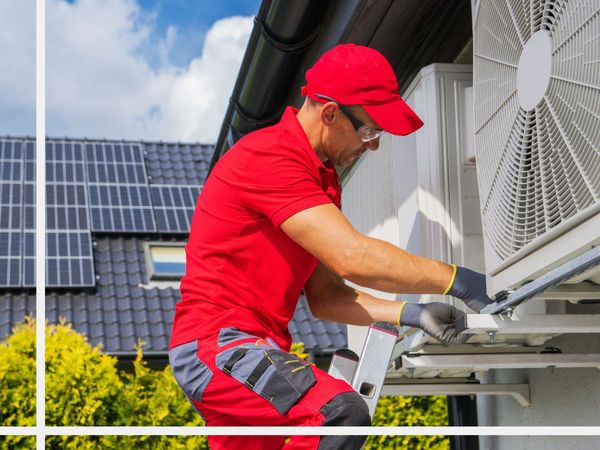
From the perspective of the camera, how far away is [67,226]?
1051cm

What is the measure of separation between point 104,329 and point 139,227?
164 cm

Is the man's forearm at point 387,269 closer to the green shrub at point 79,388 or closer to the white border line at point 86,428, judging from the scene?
the white border line at point 86,428

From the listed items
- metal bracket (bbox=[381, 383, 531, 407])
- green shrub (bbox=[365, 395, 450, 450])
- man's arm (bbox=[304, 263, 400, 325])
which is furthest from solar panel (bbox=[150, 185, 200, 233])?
man's arm (bbox=[304, 263, 400, 325])

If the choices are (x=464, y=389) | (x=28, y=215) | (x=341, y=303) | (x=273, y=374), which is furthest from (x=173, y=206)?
(x=273, y=374)

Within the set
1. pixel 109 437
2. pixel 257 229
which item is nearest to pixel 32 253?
pixel 109 437

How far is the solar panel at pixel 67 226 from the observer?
32.6 feet

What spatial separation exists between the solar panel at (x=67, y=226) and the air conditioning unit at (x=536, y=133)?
26.7ft

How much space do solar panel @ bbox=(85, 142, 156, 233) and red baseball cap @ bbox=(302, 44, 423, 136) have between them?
8.61m

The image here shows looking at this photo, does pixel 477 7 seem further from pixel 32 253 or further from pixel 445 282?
pixel 32 253

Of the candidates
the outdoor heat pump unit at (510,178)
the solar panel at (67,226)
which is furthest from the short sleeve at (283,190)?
the solar panel at (67,226)

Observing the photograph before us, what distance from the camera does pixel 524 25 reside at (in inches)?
80.7

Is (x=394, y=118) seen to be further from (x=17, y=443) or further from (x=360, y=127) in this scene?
(x=17, y=443)

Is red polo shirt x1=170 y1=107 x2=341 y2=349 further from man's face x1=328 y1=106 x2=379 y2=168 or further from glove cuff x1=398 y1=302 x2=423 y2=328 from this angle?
glove cuff x1=398 y1=302 x2=423 y2=328

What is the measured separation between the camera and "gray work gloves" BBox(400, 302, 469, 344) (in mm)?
2350
